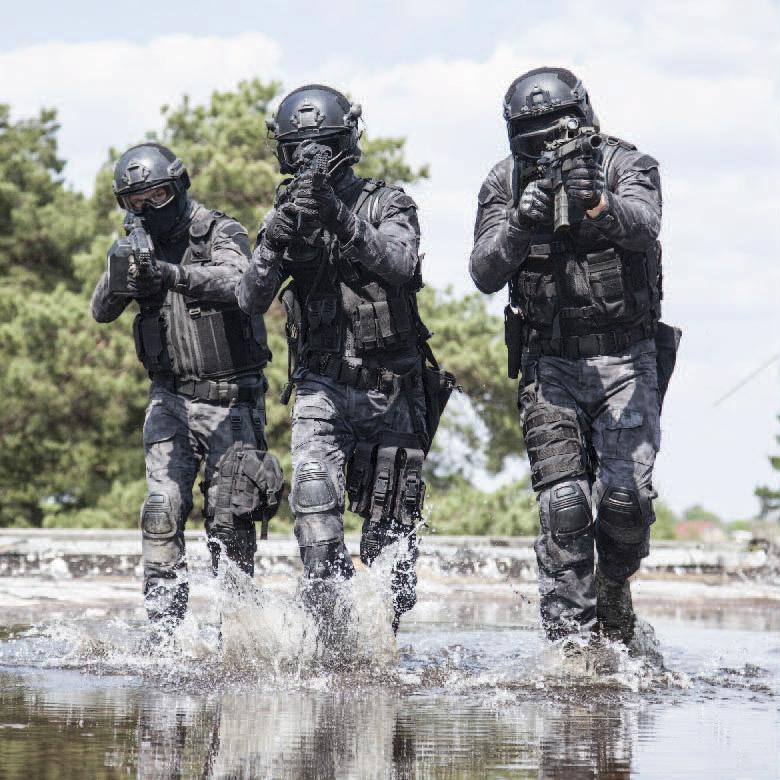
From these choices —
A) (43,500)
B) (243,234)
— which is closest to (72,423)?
(43,500)

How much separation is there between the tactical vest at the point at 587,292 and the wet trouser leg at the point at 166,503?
181 centimetres

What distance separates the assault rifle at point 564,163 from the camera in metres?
5.91

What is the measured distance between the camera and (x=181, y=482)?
7.35m

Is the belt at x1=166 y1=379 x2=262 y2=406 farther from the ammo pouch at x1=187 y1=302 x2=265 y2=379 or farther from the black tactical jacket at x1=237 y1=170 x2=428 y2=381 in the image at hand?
the black tactical jacket at x1=237 y1=170 x2=428 y2=381

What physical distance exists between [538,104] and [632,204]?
0.52 meters

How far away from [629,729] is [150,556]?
2.86m

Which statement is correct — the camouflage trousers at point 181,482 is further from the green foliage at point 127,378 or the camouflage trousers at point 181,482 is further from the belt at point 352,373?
the green foliage at point 127,378

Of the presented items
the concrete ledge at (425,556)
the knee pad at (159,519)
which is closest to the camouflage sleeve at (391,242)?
the knee pad at (159,519)

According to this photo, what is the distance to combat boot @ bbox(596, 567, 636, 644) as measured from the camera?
6570 millimetres

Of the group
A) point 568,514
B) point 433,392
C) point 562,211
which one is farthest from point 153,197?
point 568,514

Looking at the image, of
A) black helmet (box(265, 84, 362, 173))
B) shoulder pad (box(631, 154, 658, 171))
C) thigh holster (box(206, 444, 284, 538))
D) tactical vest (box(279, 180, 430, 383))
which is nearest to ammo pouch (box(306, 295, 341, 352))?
tactical vest (box(279, 180, 430, 383))

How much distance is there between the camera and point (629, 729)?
490 centimetres

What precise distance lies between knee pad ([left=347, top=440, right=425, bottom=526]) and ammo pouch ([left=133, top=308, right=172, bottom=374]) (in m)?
1.12

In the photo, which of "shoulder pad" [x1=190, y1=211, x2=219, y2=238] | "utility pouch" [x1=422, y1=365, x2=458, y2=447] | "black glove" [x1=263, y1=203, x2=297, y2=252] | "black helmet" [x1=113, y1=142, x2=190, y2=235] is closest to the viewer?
"black glove" [x1=263, y1=203, x2=297, y2=252]
